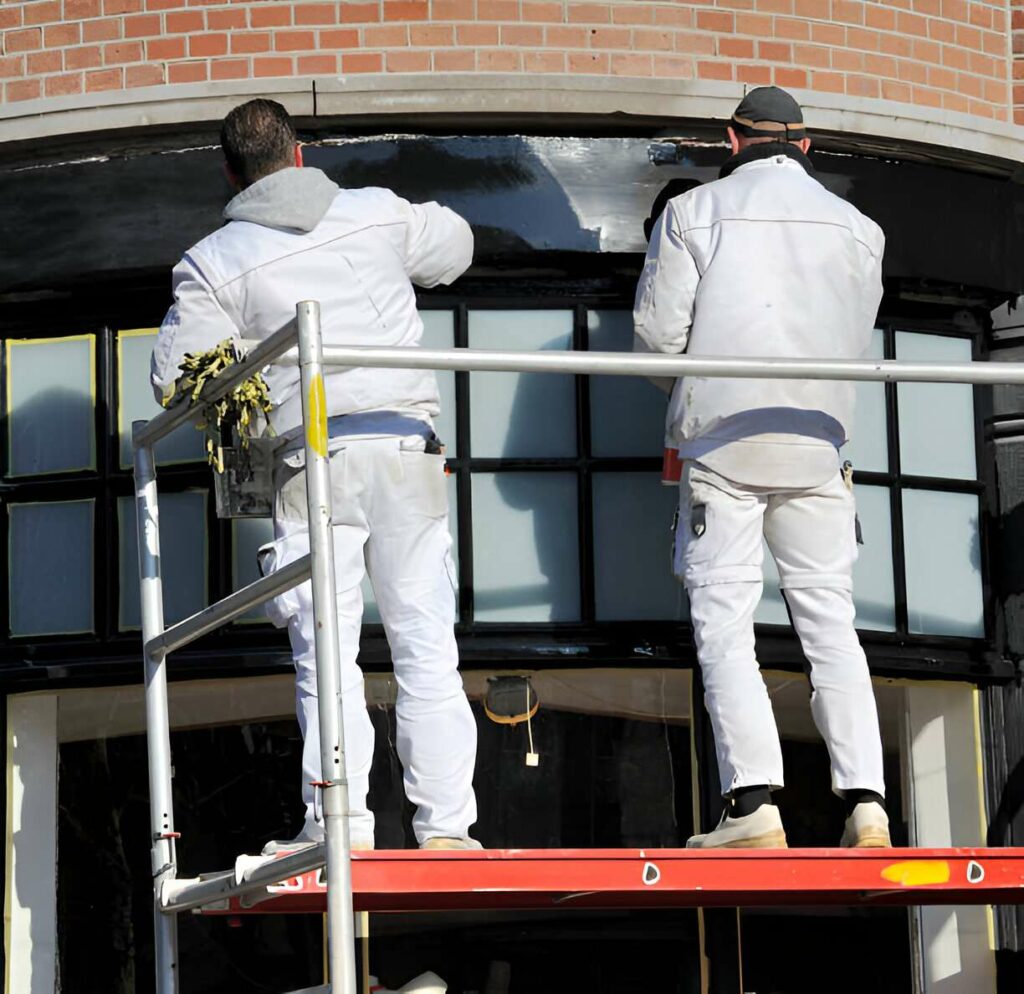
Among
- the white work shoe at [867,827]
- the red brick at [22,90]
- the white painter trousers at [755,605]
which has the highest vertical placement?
the red brick at [22,90]

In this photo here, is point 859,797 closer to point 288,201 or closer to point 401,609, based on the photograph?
point 401,609

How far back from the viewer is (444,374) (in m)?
7.90

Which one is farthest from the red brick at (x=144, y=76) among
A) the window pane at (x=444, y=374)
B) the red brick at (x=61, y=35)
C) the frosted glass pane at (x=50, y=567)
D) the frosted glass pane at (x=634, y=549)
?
the frosted glass pane at (x=634, y=549)

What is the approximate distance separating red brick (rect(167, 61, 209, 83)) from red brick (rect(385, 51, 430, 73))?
2.03 ft

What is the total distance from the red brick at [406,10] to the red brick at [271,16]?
0.33m

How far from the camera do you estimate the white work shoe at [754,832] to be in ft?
21.0

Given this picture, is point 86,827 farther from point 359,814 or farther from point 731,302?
point 731,302

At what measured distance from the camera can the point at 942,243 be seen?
26.6 feet

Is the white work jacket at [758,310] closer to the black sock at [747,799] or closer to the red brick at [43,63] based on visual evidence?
the black sock at [747,799]

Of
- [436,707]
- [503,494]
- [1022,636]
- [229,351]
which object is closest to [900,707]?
[1022,636]

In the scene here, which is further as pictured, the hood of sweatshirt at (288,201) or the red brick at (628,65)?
the red brick at (628,65)

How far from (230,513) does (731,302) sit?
1554mm

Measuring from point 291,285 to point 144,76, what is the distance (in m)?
1.71

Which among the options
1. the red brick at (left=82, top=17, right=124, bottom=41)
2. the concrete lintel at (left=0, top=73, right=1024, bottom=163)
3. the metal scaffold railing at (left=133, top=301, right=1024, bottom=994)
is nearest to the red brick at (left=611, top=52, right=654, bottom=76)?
the concrete lintel at (left=0, top=73, right=1024, bottom=163)
